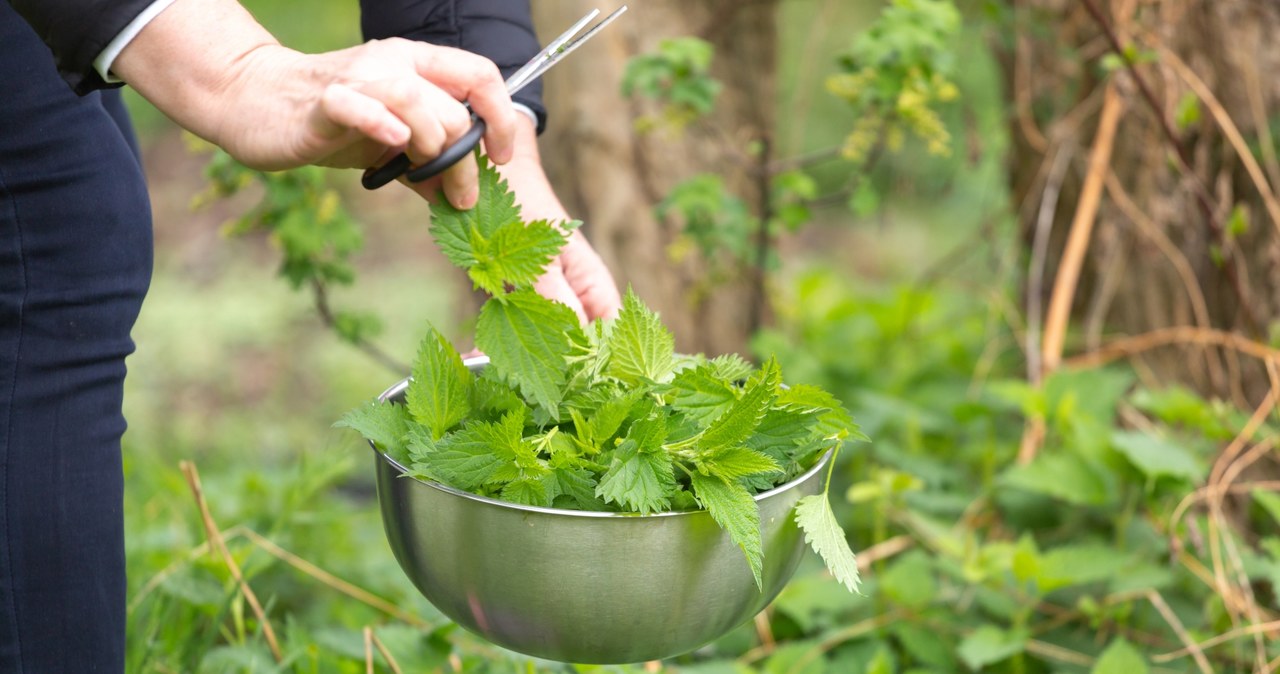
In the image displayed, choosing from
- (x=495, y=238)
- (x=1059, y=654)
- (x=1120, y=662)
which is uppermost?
(x=495, y=238)

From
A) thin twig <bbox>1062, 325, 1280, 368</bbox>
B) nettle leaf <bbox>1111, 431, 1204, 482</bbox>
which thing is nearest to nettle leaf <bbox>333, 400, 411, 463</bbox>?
nettle leaf <bbox>1111, 431, 1204, 482</bbox>

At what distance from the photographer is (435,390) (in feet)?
3.14

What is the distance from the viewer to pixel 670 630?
0.93m

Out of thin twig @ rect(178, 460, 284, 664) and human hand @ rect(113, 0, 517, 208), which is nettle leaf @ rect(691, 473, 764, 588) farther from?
thin twig @ rect(178, 460, 284, 664)

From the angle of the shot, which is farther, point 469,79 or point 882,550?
point 882,550

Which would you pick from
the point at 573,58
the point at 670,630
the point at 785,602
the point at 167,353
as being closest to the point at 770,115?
the point at 573,58

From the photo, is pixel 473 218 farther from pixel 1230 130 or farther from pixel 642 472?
pixel 1230 130

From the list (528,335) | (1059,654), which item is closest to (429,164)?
(528,335)

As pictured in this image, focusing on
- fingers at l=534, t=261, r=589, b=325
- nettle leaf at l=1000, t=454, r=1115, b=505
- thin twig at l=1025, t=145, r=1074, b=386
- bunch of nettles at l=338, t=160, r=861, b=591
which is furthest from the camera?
thin twig at l=1025, t=145, r=1074, b=386

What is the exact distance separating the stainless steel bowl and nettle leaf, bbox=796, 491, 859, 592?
16 millimetres

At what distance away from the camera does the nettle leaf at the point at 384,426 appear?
946 millimetres

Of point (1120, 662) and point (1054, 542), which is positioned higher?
point (1120, 662)

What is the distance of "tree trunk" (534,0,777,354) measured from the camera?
223cm

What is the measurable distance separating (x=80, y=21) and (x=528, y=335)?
1.34 ft
